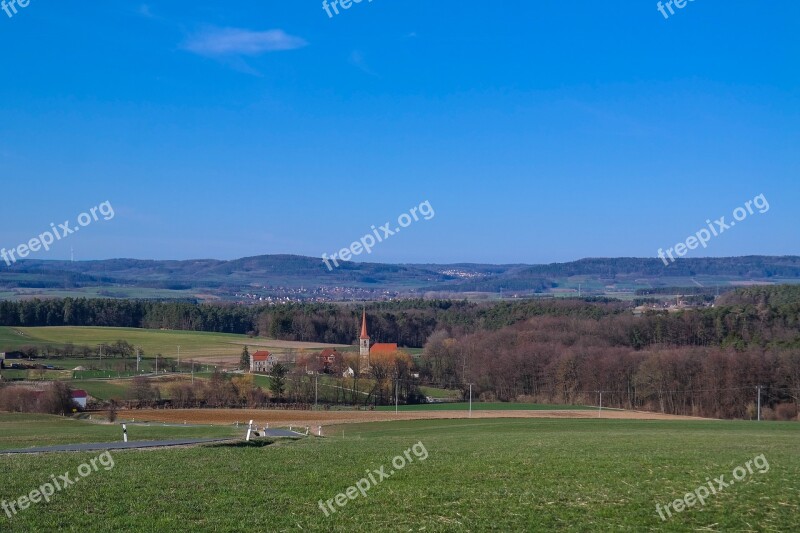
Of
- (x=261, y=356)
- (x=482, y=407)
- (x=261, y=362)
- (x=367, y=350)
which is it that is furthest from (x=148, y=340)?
(x=482, y=407)

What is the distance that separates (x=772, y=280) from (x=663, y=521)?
184m

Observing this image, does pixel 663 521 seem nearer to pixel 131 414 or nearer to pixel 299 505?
pixel 299 505

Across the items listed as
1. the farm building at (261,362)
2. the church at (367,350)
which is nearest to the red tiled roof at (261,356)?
the farm building at (261,362)

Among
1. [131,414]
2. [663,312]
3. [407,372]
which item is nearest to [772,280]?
[663,312]

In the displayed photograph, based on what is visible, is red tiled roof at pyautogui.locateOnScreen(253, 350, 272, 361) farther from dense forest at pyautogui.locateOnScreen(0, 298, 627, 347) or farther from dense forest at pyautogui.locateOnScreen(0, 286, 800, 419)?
dense forest at pyautogui.locateOnScreen(0, 298, 627, 347)

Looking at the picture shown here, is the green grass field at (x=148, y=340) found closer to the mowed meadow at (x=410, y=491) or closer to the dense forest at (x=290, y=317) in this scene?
the dense forest at (x=290, y=317)

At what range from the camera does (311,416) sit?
5484cm

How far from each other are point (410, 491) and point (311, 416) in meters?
42.2

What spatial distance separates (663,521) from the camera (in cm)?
1148

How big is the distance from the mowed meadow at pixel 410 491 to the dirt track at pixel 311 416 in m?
30.3

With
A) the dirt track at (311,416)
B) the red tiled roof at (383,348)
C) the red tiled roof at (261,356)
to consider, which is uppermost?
the red tiled roof at (383,348)

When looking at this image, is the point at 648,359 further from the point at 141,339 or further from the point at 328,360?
the point at 141,339

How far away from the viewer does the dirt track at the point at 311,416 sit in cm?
5022

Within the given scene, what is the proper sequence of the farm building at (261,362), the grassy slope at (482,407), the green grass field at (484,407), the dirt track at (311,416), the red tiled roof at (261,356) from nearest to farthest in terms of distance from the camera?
1. the dirt track at (311,416)
2. the green grass field at (484,407)
3. the grassy slope at (482,407)
4. the farm building at (261,362)
5. the red tiled roof at (261,356)
